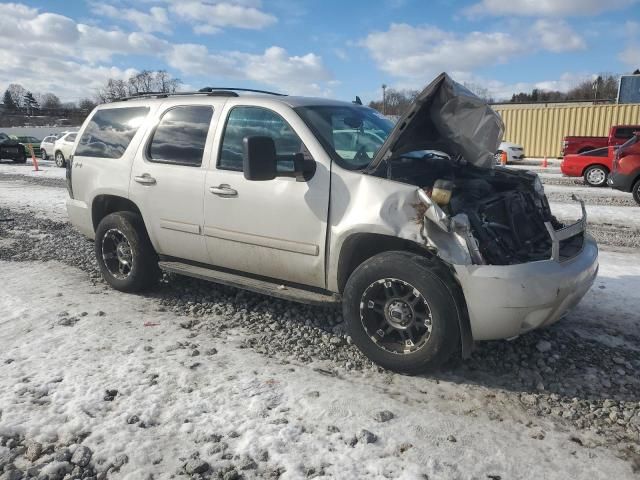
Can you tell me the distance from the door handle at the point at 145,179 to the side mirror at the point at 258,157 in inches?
57.5

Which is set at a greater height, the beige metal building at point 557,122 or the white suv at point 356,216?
the beige metal building at point 557,122

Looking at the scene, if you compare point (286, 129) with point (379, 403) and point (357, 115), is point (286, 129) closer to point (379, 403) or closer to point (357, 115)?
point (357, 115)

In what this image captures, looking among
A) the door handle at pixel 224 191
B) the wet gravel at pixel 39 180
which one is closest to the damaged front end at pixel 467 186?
the door handle at pixel 224 191

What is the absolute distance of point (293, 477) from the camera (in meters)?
2.57

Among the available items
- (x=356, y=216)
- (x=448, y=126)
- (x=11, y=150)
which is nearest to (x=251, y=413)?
(x=356, y=216)

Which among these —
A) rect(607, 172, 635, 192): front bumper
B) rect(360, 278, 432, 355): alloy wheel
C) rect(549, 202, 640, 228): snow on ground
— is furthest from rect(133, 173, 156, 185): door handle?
rect(607, 172, 635, 192): front bumper

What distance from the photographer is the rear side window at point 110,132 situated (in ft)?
16.9

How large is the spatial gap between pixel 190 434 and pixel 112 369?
3.51ft

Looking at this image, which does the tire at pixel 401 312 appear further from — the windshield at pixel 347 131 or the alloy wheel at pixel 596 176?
the alloy wheel at pixel 596 176

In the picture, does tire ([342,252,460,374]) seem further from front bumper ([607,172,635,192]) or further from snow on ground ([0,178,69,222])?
front bumper ([607,172,635,192])

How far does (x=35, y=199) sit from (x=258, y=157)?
10.7m

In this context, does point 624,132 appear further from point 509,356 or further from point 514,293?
point 514,293

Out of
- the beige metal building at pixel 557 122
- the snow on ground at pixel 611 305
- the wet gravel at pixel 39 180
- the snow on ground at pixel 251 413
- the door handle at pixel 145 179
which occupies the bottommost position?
the snow on ground at pixel 251 413

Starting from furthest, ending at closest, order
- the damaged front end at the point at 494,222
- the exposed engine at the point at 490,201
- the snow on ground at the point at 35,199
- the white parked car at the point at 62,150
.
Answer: the white parked car at the point at 62,150 < the snow on ground at the point at 35,199 < the exposed engine at the point at 490,201 < the damaged front end at the point at 494,222
